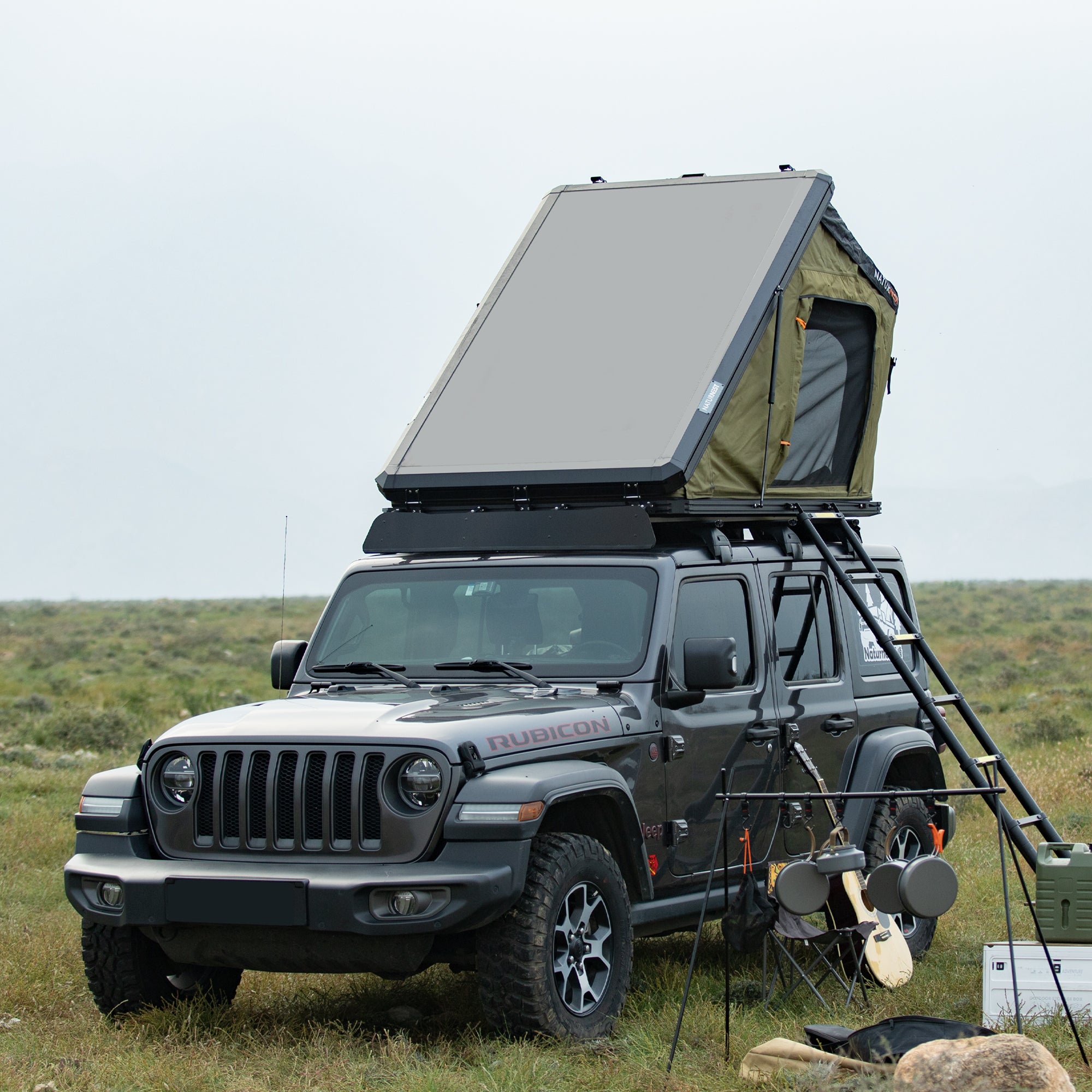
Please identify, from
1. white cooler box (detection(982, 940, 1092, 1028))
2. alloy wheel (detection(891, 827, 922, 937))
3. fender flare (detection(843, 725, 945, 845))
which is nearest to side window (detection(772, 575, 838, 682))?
fender flare (detection(843, 725, 945, 845))

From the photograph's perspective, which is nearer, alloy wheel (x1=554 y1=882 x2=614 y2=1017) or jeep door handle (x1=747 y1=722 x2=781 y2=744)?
alloy wheel (x1=554 y1=882 x2=614 y2=1017)

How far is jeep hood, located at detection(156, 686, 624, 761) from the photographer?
6.35 meters

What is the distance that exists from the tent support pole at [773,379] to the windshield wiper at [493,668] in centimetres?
181

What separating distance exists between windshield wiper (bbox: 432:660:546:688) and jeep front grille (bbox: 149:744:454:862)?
1.14m

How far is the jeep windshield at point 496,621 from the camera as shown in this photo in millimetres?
7410

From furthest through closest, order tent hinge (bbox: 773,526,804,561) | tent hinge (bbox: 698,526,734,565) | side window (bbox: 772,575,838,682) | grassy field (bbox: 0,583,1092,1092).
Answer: tent hinge (bbox: 773,526,804,561), side window (bbox: 772,575,838,682), tent hinge (bbox: 698,526,734,565), grassy field (bbox: 0,583,1092,1092)

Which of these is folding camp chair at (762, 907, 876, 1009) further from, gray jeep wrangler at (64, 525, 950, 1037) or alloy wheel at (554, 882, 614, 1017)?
alloy wheel at (554, 882, 614, 1017)

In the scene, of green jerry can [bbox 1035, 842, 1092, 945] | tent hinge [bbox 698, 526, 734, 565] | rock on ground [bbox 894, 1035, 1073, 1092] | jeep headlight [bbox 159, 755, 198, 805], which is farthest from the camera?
Answer: tent hinge [bbox 698, 526, 734, 565]

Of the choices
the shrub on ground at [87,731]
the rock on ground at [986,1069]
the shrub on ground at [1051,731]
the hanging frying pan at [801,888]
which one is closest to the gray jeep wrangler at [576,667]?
the hanging frying pan at [801,888]

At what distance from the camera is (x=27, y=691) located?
89.0ft

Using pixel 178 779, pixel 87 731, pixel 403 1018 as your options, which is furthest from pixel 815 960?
pixel 87 731

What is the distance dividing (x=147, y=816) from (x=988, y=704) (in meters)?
17.7

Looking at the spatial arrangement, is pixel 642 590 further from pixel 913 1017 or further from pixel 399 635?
pixel 913 1017

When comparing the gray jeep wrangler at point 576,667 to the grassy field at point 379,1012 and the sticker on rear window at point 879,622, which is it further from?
the grassy field at point 379,1012
